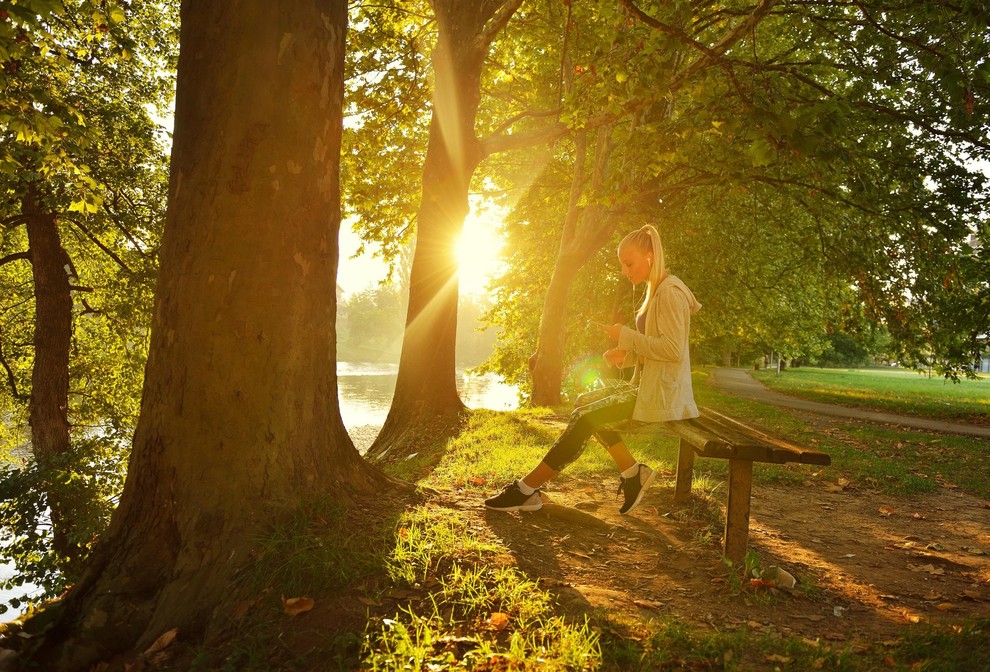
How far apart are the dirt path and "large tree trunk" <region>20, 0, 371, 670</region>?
1.56 metres

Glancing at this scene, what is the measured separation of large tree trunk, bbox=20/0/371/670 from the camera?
10.8 ft

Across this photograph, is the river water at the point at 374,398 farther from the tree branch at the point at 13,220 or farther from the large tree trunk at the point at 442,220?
the tree branch at the point at 13,220

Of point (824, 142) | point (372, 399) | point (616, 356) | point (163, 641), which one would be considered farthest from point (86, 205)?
point (372, 399)

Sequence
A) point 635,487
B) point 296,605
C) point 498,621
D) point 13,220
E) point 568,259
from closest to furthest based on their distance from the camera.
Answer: point 498,621
point 296,605
point 635,487
point 13,220
point 568,259

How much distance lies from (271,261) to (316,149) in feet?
2.54

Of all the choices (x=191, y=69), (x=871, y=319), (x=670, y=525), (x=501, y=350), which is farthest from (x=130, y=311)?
(x=871, y=319)

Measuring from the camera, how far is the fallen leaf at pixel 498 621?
8.84ft

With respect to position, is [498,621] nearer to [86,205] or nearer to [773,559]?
[773,559]

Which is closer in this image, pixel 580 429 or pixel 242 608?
pixel 242 608

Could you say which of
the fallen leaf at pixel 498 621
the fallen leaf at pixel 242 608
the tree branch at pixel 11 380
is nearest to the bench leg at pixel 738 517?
the fallen leaf at pixel 498 621

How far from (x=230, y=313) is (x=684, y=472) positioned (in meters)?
3.70

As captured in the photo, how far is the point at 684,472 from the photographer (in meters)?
4.97

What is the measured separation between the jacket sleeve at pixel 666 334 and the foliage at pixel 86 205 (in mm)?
4364

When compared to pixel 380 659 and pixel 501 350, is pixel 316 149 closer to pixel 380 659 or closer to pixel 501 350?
pixel 380 659
